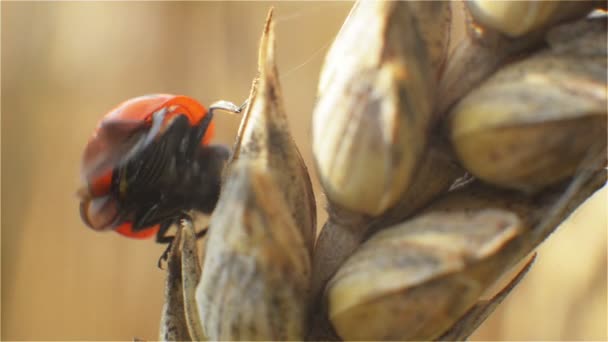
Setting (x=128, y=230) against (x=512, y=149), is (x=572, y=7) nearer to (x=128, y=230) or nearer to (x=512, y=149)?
(x=512, y=149)

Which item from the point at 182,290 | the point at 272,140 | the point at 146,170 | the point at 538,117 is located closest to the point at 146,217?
the point at 146,170

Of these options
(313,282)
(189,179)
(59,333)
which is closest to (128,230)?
(189,179)

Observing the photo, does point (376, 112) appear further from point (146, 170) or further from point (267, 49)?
Result: point (146, 170)

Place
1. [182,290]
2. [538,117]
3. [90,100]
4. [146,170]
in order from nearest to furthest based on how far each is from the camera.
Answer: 1. [538,117]
2. [182,290]
3. [146,170]
4. [90,100]

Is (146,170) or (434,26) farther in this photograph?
(146,170)

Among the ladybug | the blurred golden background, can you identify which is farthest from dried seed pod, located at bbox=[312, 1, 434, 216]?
the blurred golden background

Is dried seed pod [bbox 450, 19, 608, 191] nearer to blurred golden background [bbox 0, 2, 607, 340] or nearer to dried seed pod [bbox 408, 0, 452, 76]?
dried seed pod [bbox 408, 0, 452, 76]
